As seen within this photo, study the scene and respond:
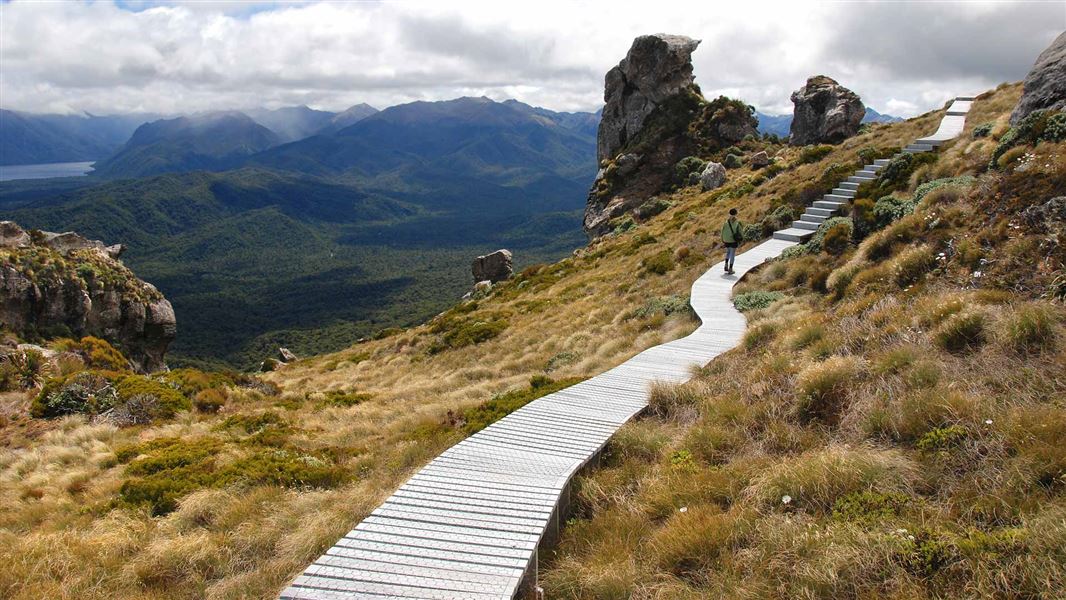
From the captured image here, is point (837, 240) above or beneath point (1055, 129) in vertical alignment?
beneath

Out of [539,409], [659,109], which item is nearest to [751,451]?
[539,409]

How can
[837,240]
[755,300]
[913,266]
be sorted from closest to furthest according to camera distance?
[913,266] → [755,300] → [837,240]

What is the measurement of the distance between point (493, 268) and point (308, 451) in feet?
141

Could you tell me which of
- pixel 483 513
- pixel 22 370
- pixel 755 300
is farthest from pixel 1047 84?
pixel 22 370

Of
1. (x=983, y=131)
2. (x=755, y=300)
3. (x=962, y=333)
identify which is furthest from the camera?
(x=983, y=131)

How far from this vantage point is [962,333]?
7371 millimetres

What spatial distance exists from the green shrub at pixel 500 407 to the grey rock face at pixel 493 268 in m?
41.4

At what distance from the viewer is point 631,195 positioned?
53688mm

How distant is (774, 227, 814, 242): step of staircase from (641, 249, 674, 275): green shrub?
13.9 feet

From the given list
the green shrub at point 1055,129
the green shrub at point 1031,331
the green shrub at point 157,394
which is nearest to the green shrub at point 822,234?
the green shrub at point 1055,129

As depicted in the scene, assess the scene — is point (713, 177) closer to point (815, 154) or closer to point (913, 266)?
point (815, 154)

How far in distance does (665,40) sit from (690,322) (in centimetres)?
5121

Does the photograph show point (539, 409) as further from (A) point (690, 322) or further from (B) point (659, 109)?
(B) point (659, 109)

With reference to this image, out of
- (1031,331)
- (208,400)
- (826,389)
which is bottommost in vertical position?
Answer: (208,400)
